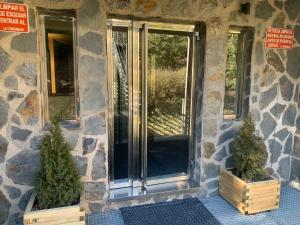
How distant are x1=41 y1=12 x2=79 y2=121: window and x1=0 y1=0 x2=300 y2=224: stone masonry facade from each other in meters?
0.11

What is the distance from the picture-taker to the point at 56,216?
2230 millimetres

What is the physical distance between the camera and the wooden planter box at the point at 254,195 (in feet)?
9.15

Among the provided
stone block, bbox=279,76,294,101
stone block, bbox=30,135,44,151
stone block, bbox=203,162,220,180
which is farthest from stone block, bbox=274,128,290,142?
stone block, bbox=30,135,44,151

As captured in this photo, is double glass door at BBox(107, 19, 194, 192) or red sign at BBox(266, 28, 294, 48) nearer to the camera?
double glass door at BBox(107, 19, 194, 192)

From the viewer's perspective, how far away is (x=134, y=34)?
2.85 meters

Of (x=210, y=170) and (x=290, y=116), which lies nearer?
(x=210, y=170)

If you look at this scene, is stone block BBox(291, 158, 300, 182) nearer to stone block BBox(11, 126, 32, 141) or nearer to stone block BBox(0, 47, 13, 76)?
stone block BBox(11, 126, 32, 141)

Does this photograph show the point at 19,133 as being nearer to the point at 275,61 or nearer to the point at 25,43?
the point at 25,43

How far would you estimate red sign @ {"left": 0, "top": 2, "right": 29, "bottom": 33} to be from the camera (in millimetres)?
2244

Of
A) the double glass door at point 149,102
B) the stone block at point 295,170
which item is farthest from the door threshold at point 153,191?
the stone block at point 295,170

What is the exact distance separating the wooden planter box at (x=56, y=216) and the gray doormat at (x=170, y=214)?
22.8 inches

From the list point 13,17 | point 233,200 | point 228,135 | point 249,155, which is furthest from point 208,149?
point 13,17

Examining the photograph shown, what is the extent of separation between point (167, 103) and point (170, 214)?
4.10ft

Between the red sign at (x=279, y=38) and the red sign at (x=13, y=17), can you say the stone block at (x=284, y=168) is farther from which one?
the red sign at (x=13, y=17)
